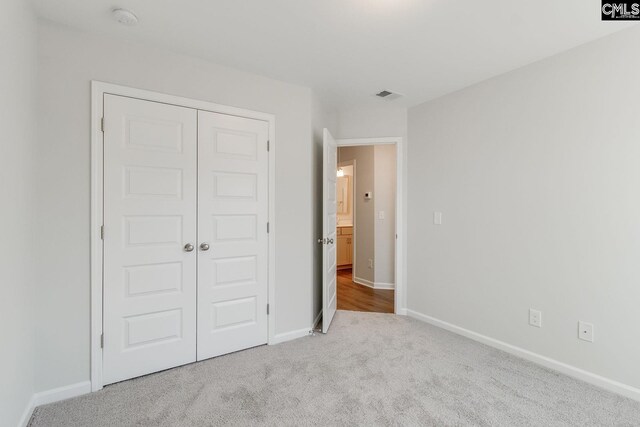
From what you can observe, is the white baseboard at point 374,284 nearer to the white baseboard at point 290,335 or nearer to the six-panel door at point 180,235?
the white baseboard at point 290,335

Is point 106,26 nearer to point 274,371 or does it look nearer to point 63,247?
point 63,247

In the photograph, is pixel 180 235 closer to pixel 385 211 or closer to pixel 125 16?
pixel 125 16

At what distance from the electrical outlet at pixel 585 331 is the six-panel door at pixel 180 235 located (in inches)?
95.3

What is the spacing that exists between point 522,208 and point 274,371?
2.37m

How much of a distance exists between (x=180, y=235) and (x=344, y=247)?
13.3 ft

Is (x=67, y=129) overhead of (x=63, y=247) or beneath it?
overhead

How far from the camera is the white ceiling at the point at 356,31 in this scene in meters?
1.75

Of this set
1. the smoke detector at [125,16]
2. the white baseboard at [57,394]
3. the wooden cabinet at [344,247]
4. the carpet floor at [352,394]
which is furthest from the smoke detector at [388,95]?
the white baseboard at [57,394]

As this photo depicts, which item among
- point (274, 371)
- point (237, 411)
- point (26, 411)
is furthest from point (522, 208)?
point (26, 411)

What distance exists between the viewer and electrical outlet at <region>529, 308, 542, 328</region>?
7.84ft

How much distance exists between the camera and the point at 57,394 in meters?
1.88

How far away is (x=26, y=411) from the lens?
5.51 ft

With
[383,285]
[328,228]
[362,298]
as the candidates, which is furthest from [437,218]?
[383,285]

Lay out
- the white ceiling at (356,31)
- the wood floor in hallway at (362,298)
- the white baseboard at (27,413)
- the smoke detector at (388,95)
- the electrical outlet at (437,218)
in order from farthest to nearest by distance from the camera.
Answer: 1. the wood floor in hallway at (362,298)
2. the electrical outlet at (437,218)
3. the smoke detector at (388,95)
4. the white ceiling at (356,31)
5. the white baseboard at (27,413)
